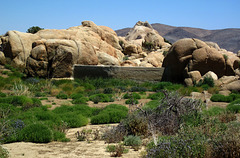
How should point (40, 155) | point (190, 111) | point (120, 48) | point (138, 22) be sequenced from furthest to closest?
point (138, 22)
point (120, 48)
point (190, 111)
point (40, 155)

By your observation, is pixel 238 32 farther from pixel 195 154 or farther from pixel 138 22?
pixel 195 154

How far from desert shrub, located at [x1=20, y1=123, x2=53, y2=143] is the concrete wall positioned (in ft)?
43.9

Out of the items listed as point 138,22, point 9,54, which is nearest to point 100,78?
point 9,54

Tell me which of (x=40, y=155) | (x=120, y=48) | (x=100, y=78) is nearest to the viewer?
(x=40, y=155)

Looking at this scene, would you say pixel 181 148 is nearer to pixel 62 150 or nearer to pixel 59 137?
pixel 62 150

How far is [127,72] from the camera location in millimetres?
20500

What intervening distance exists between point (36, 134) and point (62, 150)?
118 cm

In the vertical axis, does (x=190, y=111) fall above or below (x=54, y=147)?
above

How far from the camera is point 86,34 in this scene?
3175 cm

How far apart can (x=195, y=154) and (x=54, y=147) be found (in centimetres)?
340

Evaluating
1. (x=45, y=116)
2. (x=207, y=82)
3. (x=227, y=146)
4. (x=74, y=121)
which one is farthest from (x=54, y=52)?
(x=227, y=146)

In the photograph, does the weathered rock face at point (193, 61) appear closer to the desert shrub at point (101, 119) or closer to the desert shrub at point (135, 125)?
the desert shrub at point (101, 119)

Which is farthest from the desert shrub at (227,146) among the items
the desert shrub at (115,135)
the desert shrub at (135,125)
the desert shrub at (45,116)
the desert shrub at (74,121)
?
the desert shrub at (45,116)

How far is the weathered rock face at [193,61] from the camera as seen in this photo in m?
19.9
